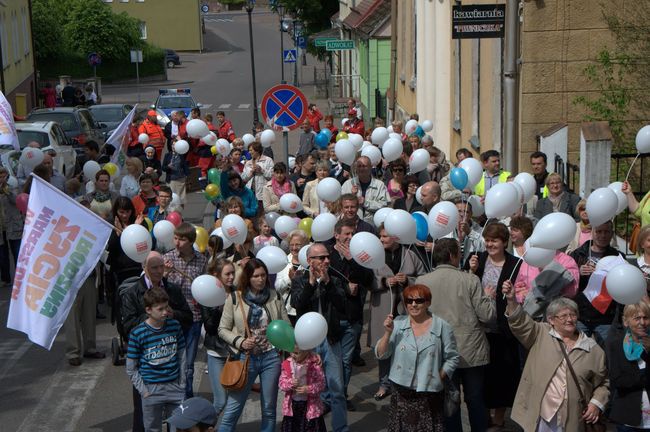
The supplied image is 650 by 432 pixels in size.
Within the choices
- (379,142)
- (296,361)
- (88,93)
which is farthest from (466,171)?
(88,93)

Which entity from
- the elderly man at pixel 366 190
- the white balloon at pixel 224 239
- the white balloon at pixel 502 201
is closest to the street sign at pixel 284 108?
the elderly man at pixel 366 190

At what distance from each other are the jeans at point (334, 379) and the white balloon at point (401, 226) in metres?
1.10

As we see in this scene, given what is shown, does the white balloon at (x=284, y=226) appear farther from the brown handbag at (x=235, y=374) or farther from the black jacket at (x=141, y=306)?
the brown handbag at (x=235, y=374)

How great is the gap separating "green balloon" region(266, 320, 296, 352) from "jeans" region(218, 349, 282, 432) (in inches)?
20.6

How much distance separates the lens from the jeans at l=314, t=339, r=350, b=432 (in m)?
8.63

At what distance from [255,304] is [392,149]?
635 cm

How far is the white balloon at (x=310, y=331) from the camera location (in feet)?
25.6

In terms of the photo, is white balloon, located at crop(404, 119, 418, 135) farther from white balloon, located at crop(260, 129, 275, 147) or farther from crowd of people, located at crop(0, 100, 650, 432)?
crowd of people, located at crop(0, 100, 650, 432)


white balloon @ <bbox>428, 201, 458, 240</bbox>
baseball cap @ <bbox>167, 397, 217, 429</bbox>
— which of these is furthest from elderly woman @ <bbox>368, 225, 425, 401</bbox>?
baseball cap @ <bbox>167, 397, 217, 429</bbox>

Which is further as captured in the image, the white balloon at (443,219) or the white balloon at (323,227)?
the white balloon at (323,227)

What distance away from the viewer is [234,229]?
10.2 metres

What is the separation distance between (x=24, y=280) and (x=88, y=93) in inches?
1518

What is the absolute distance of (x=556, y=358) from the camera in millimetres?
7312

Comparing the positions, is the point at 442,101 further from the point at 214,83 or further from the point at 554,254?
the point at 214,83
